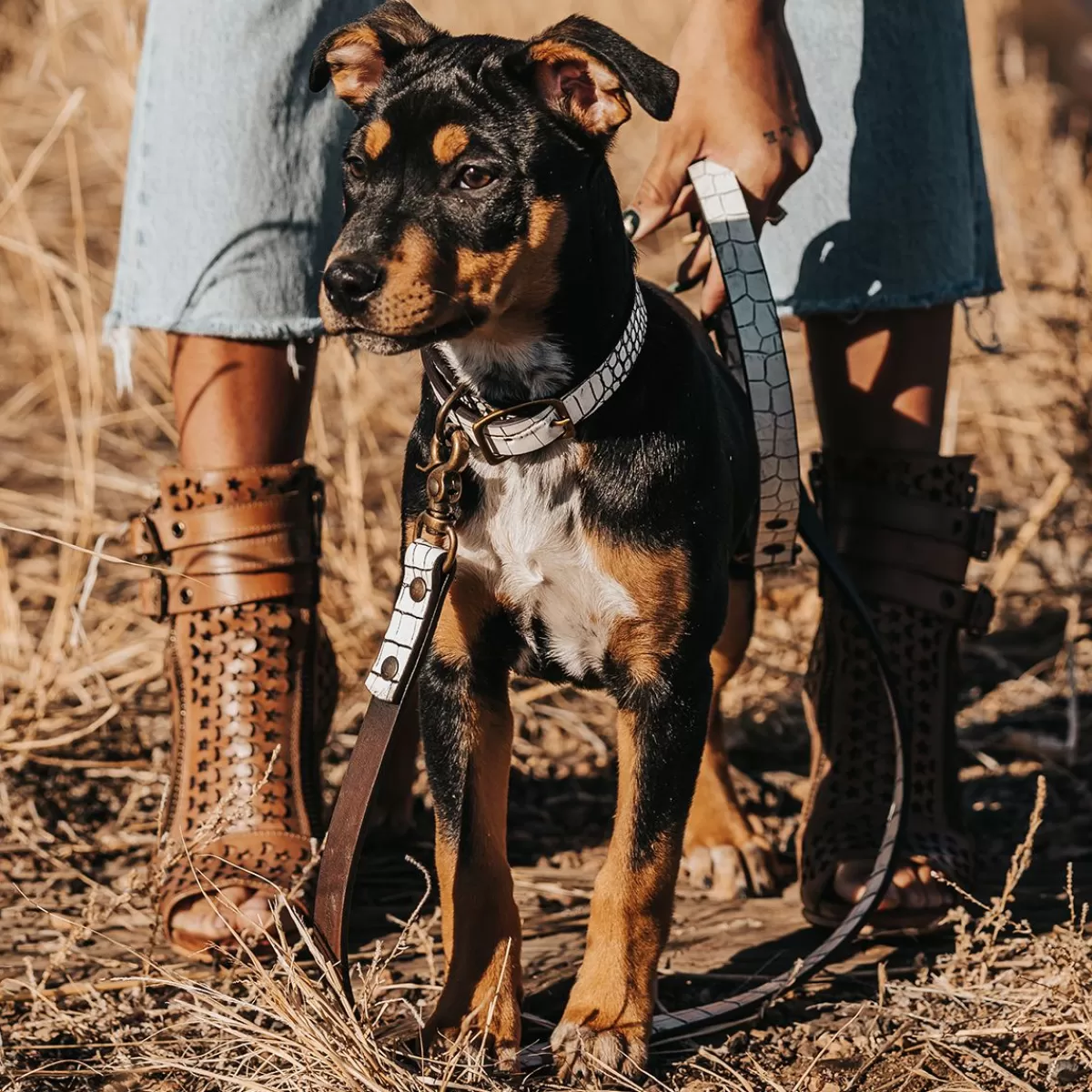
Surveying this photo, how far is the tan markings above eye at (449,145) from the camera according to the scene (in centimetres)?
215

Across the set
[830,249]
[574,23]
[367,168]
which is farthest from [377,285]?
[830,249]

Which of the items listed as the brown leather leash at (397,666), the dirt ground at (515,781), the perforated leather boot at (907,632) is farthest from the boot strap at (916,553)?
the brown leather leash at (397,666)

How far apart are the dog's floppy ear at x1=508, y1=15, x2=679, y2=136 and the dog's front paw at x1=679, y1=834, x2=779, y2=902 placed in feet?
4.70

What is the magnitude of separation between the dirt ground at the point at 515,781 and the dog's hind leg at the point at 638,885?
0.29 feet

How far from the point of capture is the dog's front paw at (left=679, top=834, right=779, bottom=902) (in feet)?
9.94

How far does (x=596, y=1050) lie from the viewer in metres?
2.22

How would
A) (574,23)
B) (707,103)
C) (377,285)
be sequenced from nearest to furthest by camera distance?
1. (377,285)
2. (574,23)
3. (707,103)

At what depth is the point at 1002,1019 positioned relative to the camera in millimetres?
2311

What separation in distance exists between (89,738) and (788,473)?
1800mm

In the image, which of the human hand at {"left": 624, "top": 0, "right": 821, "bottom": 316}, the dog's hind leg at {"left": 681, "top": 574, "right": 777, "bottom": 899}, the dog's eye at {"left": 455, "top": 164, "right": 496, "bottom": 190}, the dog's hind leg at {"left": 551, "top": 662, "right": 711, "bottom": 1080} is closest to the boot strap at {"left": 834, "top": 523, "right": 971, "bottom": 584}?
the dog's hind leg at {"left": 681, "top": 574, "right": 777, "bottom": 899}

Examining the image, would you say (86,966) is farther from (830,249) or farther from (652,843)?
(830,249)

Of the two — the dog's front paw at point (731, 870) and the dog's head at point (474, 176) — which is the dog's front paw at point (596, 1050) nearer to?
the dog's front paw at point (731, 870)

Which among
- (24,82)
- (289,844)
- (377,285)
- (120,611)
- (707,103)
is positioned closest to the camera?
(377,285)

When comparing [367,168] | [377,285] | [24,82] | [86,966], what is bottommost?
[86,966]
